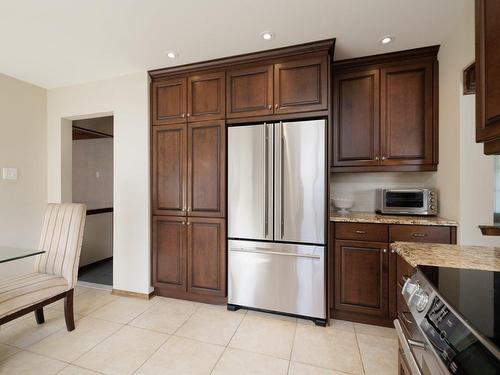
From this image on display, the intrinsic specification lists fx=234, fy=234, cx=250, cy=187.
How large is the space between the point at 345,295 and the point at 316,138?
4.77ft

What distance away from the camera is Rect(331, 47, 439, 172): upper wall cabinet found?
220cm

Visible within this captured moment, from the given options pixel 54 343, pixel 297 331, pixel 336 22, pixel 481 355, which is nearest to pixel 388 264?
pixel 297 331

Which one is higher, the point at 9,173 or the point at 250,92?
the point at 250,92

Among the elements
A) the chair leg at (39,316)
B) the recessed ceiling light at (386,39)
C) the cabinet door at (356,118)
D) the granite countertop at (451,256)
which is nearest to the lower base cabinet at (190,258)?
the chair leg at (39,316)

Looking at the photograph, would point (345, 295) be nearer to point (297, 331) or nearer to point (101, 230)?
point (297, 331)

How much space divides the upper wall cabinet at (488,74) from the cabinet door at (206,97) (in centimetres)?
187

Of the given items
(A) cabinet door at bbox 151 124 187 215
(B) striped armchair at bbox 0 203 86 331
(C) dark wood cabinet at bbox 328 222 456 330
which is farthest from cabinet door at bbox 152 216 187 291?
(C) dark wood cabinet at bbox 328 222 456 330

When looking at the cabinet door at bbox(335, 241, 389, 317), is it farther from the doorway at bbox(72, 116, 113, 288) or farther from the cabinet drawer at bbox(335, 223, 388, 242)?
the doorway at bbox(72, 116, 113, 288)

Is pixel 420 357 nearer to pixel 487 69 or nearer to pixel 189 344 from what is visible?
pixel 487 69

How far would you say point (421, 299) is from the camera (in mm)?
829

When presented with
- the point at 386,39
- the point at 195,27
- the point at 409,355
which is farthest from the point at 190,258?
the point at 386,39

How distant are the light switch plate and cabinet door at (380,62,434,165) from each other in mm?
4089

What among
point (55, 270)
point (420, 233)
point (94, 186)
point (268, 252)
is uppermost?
point (94, 186)

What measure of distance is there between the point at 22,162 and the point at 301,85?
3.34 m
